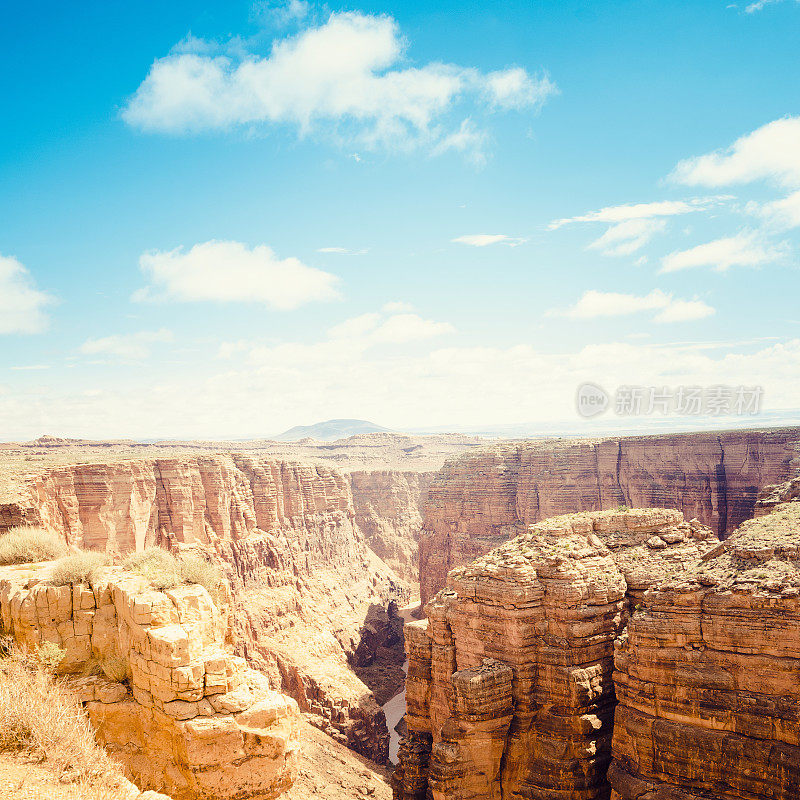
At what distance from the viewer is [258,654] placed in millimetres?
40344

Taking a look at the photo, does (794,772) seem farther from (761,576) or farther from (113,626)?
(113,626)

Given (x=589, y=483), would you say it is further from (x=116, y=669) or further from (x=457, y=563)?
(x=116, y=669)

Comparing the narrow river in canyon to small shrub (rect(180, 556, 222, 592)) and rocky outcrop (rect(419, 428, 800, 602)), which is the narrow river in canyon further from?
small shrub (rect(180, 556, 222, 592))

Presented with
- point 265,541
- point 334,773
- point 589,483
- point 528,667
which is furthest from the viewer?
point 589,483

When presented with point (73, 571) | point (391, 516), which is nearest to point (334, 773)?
point (73, 571)

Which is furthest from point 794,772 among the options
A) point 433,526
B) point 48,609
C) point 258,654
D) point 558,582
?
point 433,526

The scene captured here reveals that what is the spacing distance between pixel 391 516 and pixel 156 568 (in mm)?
73914

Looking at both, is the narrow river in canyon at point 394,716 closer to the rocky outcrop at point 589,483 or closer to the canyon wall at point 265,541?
the canyon wall at point 265,541

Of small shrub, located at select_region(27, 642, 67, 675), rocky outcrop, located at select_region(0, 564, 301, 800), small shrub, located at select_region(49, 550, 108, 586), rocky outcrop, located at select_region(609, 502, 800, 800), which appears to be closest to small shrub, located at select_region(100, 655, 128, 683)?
rocky outcrop, located at select_region(0, 564, 301, 800)

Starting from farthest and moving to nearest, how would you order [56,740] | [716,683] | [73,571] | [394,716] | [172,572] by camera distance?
[394,716], [716,683], [172,572], [73,571], [56,740]

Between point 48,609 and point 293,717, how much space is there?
15.0 feet

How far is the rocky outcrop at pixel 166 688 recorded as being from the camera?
8.89 m

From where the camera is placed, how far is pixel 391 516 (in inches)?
3332

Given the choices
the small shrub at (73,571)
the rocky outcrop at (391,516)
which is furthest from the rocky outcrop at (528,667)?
the rocky outcrop at (391,516)
